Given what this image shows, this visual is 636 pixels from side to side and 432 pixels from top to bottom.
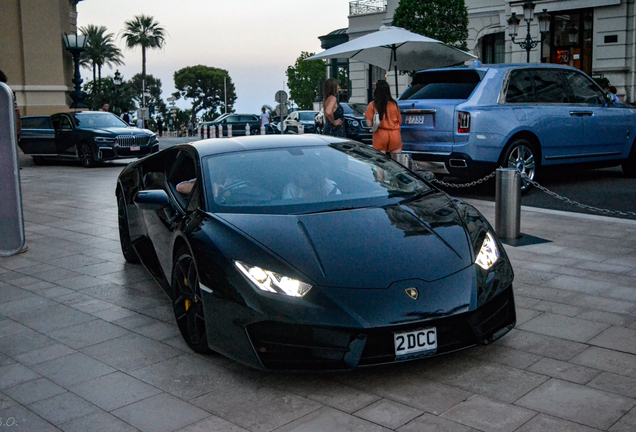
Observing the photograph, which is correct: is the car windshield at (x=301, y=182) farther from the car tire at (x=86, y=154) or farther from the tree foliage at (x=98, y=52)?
the tree foliage at (x=98, y=52)

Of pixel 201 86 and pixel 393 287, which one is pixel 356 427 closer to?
pixel 393 287

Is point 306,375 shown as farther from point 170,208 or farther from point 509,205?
point 509,205

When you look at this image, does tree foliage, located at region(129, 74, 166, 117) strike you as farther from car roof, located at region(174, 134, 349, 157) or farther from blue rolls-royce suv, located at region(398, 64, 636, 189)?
car roof, located at region(174, 134, 349, 157)

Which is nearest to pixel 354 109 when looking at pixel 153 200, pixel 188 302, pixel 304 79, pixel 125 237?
pixel 125 237

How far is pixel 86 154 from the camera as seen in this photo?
20.1 meters

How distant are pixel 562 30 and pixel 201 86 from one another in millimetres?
100437

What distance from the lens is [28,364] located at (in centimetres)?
443

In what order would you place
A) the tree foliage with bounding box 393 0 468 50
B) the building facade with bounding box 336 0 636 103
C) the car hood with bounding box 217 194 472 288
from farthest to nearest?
the tree foliage with bounding box 393 0 468 50 < the building facade with bounding box 336 0 636 103 < the car hood with bounding box 217 194 472 288

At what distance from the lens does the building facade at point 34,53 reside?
27375 mm

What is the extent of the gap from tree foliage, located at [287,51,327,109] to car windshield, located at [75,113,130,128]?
87350 millimetres

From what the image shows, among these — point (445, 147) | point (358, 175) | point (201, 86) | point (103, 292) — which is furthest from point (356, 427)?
point (201, 86)

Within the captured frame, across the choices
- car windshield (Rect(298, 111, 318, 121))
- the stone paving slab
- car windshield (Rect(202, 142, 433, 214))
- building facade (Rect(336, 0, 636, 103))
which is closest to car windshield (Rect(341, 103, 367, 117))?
building facade (Rect(336, 0, 636, 103))

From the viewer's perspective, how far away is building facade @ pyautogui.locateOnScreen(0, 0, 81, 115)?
27.4 m

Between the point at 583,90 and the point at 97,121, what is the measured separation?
13955mm
